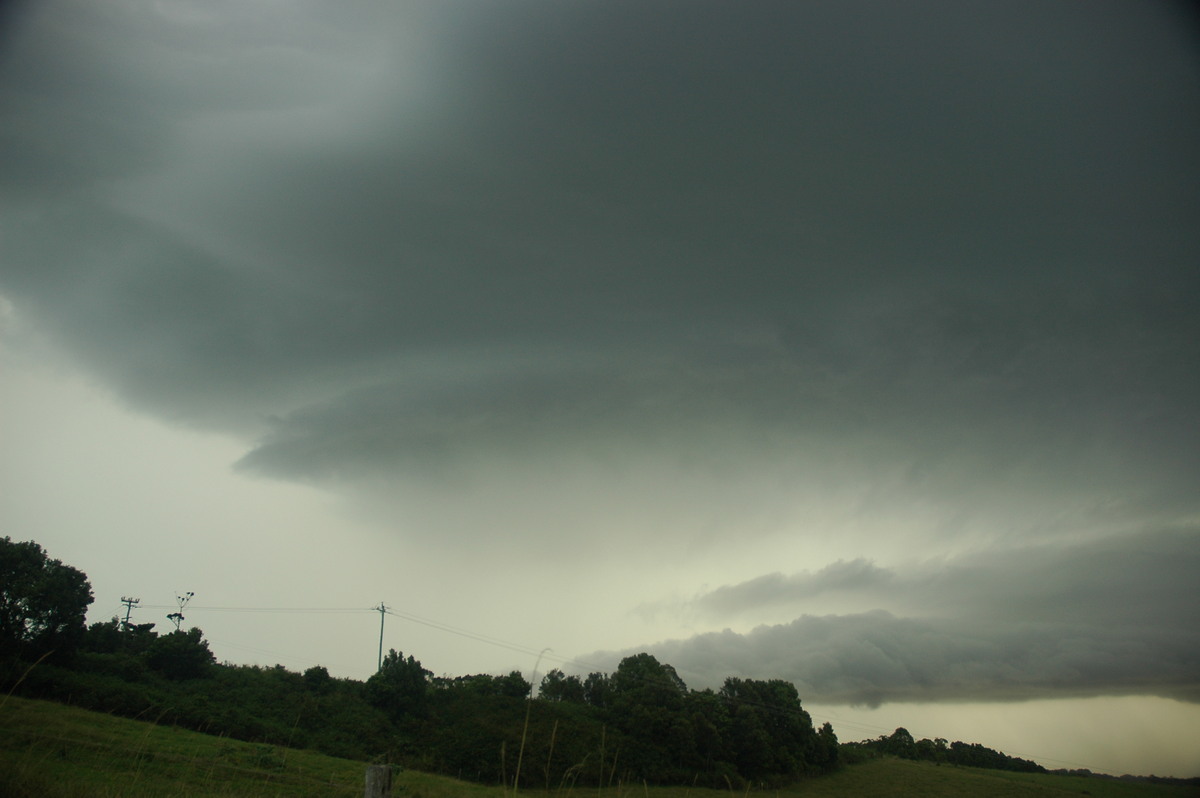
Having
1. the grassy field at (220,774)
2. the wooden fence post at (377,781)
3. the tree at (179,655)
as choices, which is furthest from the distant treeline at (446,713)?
the wooden fence post at (377,781)

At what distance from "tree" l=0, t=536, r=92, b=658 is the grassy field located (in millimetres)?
12732

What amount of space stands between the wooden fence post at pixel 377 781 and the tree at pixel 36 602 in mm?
58316

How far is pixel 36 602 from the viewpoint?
4878cm

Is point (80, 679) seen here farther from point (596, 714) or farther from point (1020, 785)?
point (1020, 785)

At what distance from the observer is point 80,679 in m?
44.5

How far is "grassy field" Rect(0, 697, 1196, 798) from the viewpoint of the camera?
951 centimetres

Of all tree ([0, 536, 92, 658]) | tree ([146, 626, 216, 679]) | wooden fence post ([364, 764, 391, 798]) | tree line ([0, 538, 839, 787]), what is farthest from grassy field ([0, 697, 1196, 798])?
tree ([146, 626, 216, 679])

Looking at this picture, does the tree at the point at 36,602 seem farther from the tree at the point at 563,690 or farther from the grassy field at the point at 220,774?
the tree at the point at 563,690

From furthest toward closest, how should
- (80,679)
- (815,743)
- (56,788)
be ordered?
1. (815,743)
2. (80,679)
3. (56,788)

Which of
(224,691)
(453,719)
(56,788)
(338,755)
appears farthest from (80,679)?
(56,788)

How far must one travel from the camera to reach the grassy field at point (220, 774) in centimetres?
951

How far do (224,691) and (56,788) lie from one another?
5720cm

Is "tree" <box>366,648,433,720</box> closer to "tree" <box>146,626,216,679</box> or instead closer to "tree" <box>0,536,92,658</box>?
"tree" <box>146,626,216,679</box>

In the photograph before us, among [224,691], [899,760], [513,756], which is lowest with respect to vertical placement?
[899,760]
